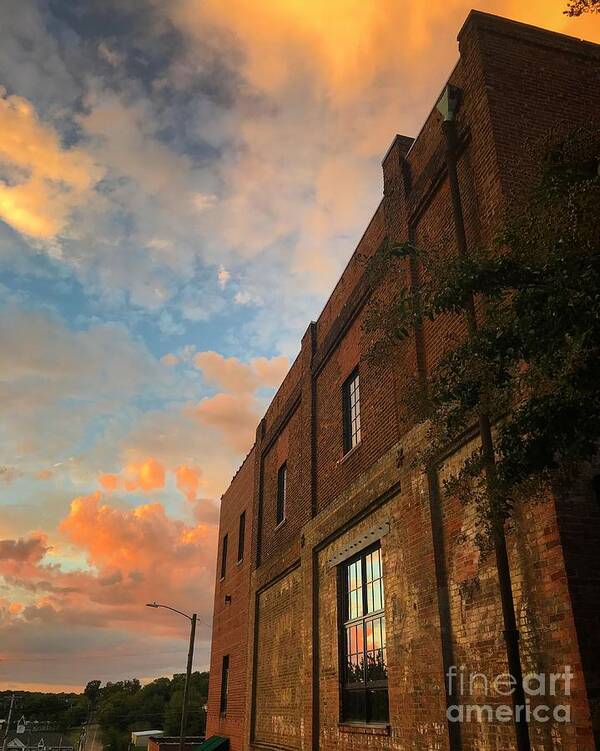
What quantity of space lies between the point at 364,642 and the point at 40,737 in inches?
5590

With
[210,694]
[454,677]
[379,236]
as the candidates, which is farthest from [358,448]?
[210,694]

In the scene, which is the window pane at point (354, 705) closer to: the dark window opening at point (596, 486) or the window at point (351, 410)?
the window at point (351, 410)

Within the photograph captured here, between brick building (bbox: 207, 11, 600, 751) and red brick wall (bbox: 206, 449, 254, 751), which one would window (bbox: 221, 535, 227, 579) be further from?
brick building (bbox: 207, 11, 600, 751)

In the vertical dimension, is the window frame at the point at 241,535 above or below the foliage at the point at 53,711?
above

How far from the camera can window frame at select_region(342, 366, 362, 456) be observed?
41.2 ft

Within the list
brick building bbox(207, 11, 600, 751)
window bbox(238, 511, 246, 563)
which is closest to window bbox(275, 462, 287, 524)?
brick building bbox(207, 11, 600, 751)

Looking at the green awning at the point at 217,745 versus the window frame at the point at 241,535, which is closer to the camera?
the green awning at the point at 217,745

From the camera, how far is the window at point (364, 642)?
390 inches

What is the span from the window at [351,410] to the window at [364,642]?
2.37m

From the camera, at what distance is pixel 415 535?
29.2ft

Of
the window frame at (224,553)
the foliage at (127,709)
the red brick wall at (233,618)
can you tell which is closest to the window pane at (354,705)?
the red brick wall at (233,618)

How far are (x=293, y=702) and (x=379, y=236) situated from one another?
1012cm

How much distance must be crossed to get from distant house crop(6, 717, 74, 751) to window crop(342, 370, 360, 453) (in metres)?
121

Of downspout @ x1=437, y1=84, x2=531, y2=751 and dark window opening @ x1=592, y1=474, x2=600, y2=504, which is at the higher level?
dark window opening @ x1=592, y1=474, x2=600, y2=504
